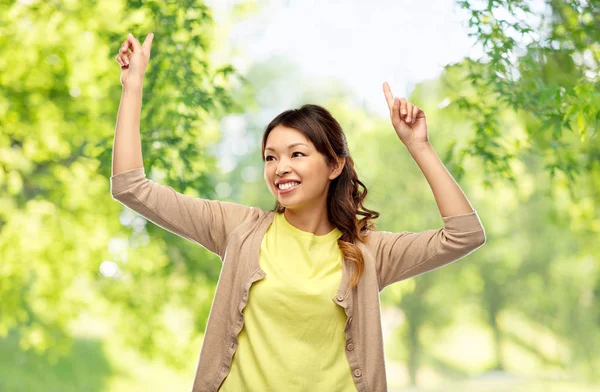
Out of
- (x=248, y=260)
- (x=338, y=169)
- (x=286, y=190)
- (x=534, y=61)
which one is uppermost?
(x=534, y=61)

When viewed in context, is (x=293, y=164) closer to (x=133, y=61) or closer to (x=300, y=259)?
(x=300, y=259)

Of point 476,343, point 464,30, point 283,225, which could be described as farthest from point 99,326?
point 283,225

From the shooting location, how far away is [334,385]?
5.10 ft

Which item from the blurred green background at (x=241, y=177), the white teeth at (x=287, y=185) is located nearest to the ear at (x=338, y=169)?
the white teeth at (x=287, y=185)

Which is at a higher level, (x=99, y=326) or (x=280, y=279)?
(x=99, y=326)

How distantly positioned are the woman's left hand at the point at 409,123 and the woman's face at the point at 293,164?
0.20m

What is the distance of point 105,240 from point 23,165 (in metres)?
0.99

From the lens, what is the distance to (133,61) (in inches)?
61.0

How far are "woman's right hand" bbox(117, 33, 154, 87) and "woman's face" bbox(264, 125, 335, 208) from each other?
1.06ft

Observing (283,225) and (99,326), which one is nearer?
(283,225)

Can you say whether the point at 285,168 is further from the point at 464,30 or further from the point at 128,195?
the point at 464,30

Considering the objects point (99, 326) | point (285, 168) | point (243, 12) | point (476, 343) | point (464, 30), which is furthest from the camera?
point (476, 343)

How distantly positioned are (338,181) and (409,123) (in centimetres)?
29

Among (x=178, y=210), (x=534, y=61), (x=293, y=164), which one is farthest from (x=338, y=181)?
(x=534, y=61)
